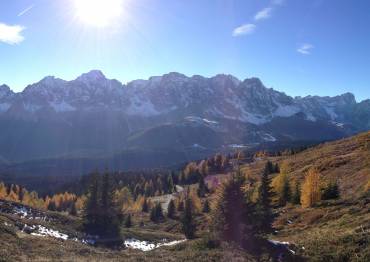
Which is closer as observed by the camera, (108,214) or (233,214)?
(233,214)

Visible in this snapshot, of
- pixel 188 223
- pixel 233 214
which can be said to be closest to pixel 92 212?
pixel 188 223

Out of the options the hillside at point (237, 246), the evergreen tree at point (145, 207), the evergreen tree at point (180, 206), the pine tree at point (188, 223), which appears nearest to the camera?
the hillside at point (237, 246)

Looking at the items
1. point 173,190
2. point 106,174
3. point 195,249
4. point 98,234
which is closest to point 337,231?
point 195,249

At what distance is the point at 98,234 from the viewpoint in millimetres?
69438

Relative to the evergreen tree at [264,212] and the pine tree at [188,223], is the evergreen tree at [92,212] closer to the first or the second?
the pine tree at [188,223]

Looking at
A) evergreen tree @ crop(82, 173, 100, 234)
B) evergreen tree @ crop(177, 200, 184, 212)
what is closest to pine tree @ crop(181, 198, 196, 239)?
evergreen tree @ crop(82, 173, 100, 234)

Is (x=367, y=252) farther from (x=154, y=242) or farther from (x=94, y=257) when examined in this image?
(x=154, y=242)

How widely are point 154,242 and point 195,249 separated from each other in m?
30.1

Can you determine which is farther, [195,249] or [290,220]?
[290,220]

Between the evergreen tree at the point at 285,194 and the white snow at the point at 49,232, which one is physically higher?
the evergreen tree at the point at 285,194

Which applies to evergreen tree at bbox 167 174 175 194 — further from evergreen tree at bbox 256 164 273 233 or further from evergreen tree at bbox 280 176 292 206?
evergreen tree at bbox 256 164 273 233

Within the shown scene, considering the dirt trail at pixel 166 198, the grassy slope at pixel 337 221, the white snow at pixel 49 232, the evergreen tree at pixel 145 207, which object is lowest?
the evergreen tree at pixel 145 207

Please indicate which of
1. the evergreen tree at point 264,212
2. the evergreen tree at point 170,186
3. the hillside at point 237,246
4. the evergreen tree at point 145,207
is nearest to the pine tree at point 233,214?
the hillside at point 237,246

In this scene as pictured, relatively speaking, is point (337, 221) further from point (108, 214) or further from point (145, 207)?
point (145, 207)
